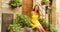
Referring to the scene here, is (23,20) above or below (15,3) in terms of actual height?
below

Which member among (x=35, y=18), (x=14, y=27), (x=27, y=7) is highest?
(x=27, y=7)

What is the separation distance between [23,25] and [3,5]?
50cm

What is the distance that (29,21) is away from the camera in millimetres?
3465

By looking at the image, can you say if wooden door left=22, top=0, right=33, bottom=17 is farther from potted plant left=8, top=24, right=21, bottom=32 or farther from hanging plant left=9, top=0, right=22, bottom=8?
potted plant left=8, top=24, right=21, bottom=32

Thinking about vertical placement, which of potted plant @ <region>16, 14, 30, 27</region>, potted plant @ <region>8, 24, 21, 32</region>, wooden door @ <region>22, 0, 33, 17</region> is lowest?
potted plant @ <region>8, 24, 21, 32</region>

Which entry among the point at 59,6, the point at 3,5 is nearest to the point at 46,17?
the point at 59,6

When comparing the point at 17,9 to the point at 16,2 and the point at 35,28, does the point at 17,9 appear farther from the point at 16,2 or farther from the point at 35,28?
the point at 35,28

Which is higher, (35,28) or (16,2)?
(16,2)

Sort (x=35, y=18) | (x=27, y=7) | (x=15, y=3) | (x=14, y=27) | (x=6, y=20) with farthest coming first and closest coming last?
(x=27, y=7)
(x=35, y=18)
(x=6, y=20)
(x=15, y=3)
(x=14, y=27)

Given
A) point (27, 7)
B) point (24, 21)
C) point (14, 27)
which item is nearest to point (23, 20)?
point (24, 21)

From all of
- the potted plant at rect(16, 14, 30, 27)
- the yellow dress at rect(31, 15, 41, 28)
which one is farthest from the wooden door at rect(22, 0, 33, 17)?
the potted plant at rect(16, 14, 30, 27)

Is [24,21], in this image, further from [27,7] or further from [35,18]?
[27,7]

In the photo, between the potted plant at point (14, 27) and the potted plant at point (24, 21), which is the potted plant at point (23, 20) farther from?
the potted plant at point (14, 27)

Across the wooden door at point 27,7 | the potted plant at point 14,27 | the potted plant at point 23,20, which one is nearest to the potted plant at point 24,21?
the potted plant at point 23,20
